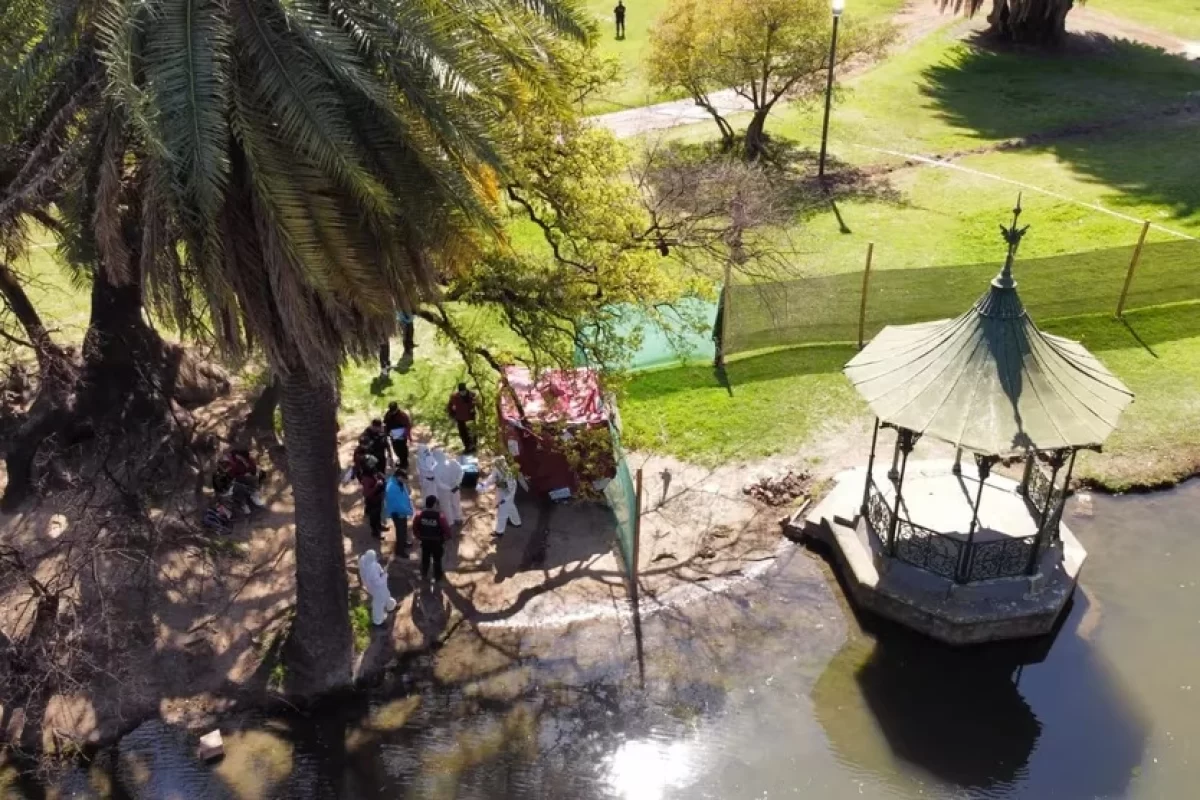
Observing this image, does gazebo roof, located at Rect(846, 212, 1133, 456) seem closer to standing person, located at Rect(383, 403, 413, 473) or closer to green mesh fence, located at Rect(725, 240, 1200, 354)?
green mesh fence, located at Rect(725, 240, 1200, 354)

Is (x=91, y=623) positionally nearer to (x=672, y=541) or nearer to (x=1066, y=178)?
(x=672, y=541)

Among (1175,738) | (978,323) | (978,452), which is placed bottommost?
(1175,738)

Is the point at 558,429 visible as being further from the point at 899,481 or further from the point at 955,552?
the point at 955,552

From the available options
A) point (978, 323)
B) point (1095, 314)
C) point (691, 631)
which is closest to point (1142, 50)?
point (1095, 314)

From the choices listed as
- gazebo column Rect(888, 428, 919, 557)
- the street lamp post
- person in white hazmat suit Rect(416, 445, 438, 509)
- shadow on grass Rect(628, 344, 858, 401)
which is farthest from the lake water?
the street lamp post

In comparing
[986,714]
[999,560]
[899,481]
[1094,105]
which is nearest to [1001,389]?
[899,481]

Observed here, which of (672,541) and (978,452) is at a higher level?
(978,452)

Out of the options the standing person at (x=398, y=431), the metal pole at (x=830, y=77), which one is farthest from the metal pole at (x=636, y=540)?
the metal pole at (x=830, y=77)
